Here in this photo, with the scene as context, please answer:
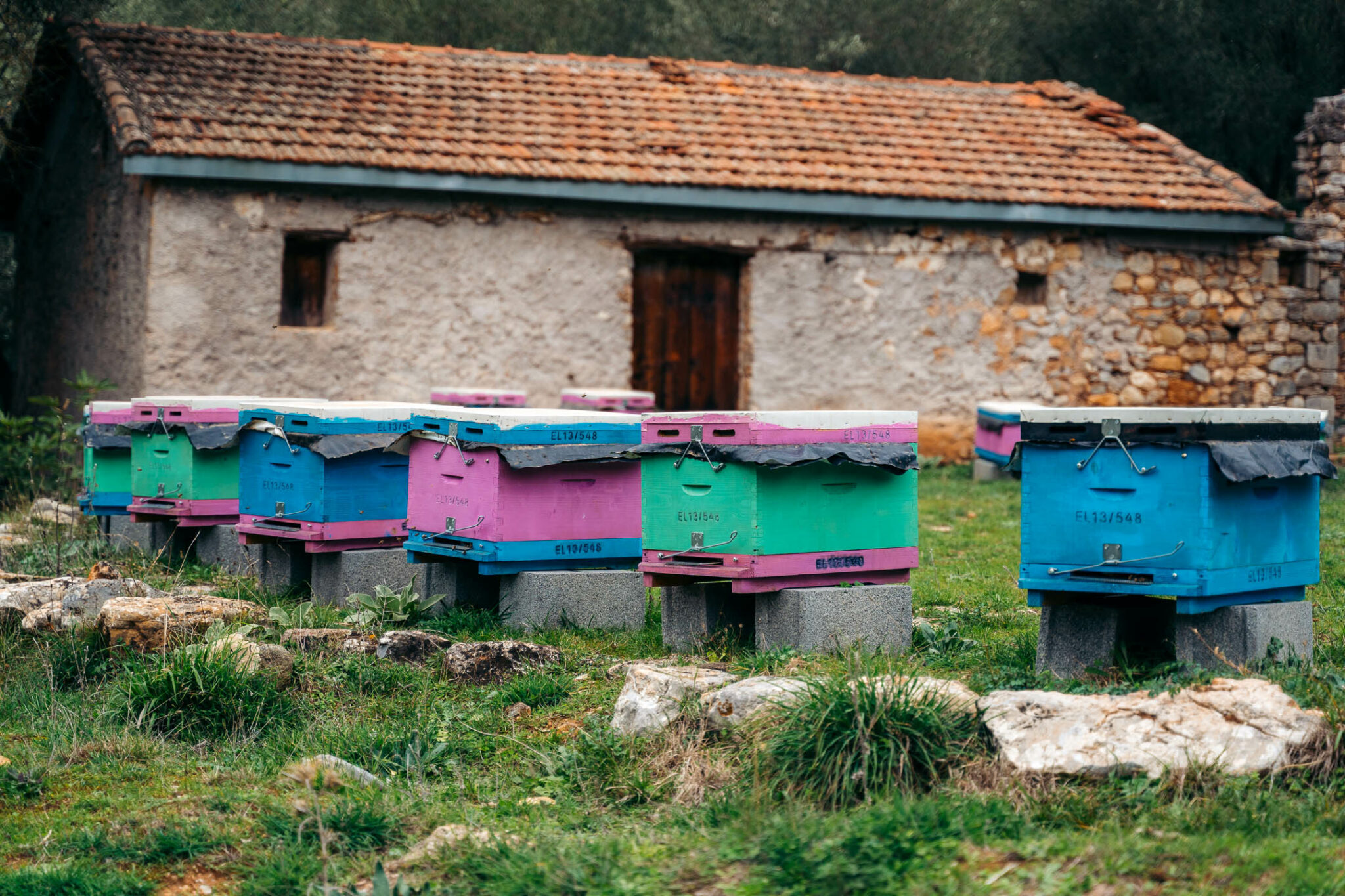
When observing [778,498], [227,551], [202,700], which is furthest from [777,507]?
[227,551]

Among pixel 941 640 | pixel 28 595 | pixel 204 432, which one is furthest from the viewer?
pixel 204 432

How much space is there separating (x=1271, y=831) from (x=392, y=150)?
11.2 metres

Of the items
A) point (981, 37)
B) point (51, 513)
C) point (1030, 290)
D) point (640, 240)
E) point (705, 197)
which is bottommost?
point (51, 513)

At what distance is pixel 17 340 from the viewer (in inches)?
760

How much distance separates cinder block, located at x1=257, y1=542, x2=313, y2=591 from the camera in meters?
8.27

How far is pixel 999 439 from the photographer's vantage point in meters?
13.2

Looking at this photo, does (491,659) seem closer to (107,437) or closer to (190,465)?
(190,465)

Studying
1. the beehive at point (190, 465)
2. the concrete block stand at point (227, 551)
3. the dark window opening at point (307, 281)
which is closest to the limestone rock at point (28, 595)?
the concrete block stand at point (227, 551)

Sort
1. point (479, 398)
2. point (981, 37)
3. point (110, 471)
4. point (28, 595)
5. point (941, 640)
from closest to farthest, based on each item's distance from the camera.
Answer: point (941, 640)
point (28, 595)
point (110, 471)
point (479, 398)
point (981, 37)

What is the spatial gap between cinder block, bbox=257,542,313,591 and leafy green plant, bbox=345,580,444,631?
0.96 m

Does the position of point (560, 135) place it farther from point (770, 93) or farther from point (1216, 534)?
point (1216, 534)

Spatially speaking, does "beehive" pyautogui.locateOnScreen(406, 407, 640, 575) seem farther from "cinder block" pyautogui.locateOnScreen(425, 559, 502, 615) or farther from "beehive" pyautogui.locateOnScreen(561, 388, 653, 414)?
"beehive" pyautogui.locateOnScreen(561, 388, 653, 414)

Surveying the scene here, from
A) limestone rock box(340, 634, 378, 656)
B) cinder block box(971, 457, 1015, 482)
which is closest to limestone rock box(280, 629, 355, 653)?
limestone rock box(340, 634, 378, 656)

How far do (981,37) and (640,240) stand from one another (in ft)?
40.8
